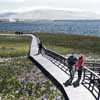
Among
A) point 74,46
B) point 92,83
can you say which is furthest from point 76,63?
point 74,46

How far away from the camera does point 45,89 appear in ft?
80.7

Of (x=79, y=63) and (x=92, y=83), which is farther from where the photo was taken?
(x=92, y=83)

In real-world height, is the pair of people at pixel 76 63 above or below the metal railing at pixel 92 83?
above

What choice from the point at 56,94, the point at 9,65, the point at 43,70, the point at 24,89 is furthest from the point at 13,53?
the point at 56,94

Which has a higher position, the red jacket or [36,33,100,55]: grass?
the red jacket

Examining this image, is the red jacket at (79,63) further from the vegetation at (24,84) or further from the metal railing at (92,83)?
the vegetation at (24,84)

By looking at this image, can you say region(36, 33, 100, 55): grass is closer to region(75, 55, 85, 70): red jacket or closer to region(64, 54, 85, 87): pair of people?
region(64, 54, 85, 87): pair of people

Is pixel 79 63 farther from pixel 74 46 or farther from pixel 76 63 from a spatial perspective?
pixel 74 46

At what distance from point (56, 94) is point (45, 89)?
2.78 metres

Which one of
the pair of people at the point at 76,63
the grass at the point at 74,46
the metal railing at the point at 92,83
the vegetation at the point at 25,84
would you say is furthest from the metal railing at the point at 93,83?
the grass at the point at 74,46

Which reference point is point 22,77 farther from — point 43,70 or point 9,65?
point 9,65

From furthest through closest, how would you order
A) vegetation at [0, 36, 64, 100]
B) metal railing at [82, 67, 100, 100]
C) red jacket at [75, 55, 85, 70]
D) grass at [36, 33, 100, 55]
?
grass at [36, 33, 100, 55] → vegetation at [0, 36, 64, 100] → red jacket at [75, 55, 85, 70] → metal railing at [82, 67, 100, 100]

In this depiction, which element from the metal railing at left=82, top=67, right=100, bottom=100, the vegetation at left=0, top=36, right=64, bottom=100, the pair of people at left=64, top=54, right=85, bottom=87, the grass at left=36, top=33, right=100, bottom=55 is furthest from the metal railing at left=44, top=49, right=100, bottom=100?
the grass at left=36, top=33, right=100, bottom=55

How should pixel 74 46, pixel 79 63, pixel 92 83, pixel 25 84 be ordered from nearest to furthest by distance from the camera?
1. pixel 79 63
2. pixel 92 83
3. pixel 25 84
4. pixel 74 46
